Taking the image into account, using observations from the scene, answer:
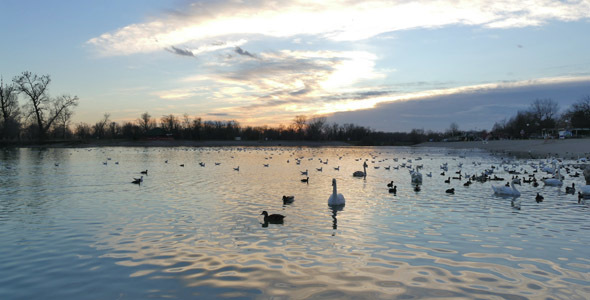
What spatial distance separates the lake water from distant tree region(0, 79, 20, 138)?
82.4 m

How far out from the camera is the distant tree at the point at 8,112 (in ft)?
271

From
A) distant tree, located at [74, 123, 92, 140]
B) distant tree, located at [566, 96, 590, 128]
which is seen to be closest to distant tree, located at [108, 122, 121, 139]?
distant tree, located at [74, 123, 92, 140]

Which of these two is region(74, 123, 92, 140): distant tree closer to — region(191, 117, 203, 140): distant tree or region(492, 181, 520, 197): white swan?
region(191, 117, 203, 140): distant tree

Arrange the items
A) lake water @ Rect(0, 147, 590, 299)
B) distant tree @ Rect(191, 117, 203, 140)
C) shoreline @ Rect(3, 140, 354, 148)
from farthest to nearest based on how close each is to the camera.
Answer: distant tree @ Rect(191, 117, 203, 140) → shoreline @ Rect(3, 140, 354, 148) → lake water @ Rect(0, 147, 590, 299)

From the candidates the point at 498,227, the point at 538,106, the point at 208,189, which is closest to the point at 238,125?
the point at 538,106

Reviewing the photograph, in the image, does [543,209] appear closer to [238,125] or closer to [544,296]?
[544,296]

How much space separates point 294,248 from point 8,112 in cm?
9662

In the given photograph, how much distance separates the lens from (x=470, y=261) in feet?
26.3

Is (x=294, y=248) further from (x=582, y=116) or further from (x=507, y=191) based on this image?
(x=582, y=116)

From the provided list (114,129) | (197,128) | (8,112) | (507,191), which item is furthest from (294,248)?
(114,129)

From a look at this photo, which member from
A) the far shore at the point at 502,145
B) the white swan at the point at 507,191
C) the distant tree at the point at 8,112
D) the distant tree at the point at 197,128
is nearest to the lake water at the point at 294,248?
the white swan at the point at 507,191

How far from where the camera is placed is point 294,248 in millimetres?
8969

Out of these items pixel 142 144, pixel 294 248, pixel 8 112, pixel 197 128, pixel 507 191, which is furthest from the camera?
pixel 197 128

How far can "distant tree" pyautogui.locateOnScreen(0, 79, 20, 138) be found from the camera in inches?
A: 3250
